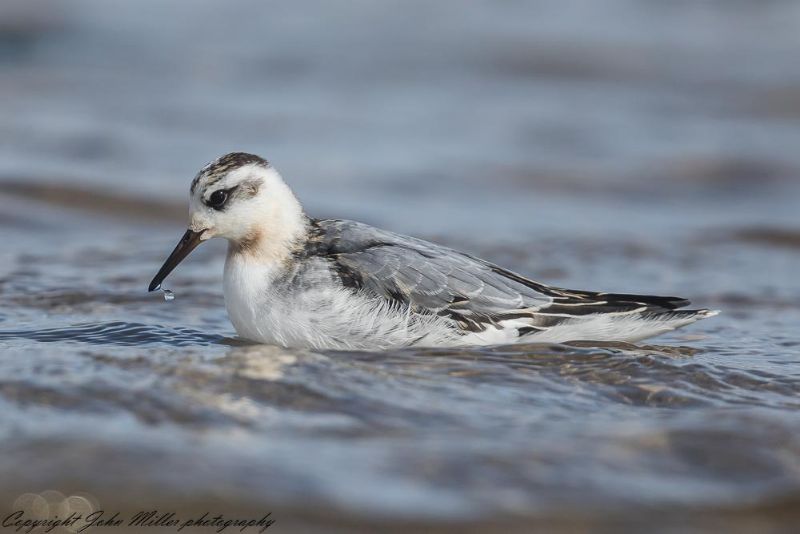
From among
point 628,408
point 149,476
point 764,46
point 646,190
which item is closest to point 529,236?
point 646,190

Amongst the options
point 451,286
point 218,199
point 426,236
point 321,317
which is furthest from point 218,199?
point 426,236

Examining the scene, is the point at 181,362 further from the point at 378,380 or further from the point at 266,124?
the point at 266,124

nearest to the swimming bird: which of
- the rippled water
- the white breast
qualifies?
the white breast

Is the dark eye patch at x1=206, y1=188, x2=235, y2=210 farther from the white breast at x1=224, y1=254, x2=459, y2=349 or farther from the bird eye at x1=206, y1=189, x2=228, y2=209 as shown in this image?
the white breast at x1=224, y1=254, x2=459, y2=349

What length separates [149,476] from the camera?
196 inches

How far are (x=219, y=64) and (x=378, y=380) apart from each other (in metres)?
11.9

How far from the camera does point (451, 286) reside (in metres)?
6.92

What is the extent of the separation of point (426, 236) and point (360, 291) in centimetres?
422

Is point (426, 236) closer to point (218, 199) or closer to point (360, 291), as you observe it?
point (218, 199)

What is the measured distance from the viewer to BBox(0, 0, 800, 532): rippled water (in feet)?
16.6

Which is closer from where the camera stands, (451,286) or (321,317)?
(321,317)

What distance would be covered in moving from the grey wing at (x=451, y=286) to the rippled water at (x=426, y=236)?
259 millimetres

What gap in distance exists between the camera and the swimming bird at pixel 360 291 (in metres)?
6.79

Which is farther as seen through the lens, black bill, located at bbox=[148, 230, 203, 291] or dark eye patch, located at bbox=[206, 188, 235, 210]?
black bill, located at bbox=[148, 230, 203, 291]
